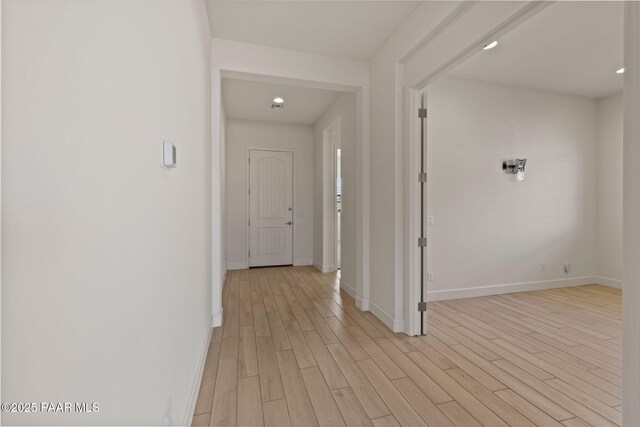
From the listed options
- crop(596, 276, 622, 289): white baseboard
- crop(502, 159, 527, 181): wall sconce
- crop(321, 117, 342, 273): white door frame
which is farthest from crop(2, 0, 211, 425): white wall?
crop(596, 276, 622, 289): white baseboard

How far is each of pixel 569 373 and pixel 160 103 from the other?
118 inches

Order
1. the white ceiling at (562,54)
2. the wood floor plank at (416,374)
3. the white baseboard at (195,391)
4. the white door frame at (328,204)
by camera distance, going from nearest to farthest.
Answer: the white baseboard at (195,391) < the wood floor plank at (416,374) < the white ceiling at (562,54) < the white door frame at (328,204)

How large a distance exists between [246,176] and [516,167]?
4.40 m

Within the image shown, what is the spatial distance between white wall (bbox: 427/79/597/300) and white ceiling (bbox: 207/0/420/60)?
134 centimetres

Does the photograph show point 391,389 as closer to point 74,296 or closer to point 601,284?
point 74,296

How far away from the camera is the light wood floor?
1656mm

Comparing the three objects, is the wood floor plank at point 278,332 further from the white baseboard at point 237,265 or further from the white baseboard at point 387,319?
the white baseboard at point 237,265

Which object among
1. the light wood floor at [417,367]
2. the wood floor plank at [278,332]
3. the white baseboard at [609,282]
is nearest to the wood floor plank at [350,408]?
the light wood floor at [417,367]

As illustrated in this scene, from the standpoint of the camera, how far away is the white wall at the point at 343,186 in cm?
378

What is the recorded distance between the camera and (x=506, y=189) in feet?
13.1

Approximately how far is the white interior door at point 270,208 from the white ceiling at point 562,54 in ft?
11.1

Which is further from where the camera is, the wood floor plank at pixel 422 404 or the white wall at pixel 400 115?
the white wall at pixel 400 115

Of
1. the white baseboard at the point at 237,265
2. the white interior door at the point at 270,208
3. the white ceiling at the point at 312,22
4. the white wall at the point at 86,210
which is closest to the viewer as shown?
the white wall at the point at 86,210

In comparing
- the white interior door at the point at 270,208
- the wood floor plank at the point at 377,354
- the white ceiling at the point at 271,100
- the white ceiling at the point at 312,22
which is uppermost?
the white ceiling at the point at 312,22
